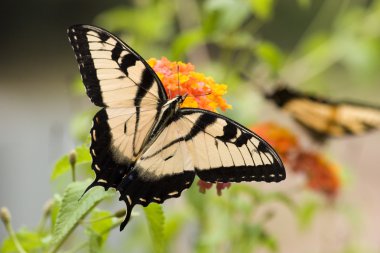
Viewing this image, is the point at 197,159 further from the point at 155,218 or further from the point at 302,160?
the point at 302,160

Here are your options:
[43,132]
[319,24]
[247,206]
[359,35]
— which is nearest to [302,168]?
[247,206]

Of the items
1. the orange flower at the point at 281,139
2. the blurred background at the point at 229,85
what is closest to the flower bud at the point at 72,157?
the blurred background at the point at 229,85

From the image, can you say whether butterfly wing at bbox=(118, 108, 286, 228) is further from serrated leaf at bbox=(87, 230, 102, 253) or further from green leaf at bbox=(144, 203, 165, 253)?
serrated leaf at bbox=(87, 230, 102, 253)

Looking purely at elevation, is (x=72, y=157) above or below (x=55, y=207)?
above

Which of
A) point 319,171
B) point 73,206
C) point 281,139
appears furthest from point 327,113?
point 73,206

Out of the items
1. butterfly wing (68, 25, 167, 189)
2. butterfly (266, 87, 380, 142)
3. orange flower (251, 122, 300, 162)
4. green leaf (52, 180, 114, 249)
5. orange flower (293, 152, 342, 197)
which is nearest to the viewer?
green leaf (52, 180, 114, 249)

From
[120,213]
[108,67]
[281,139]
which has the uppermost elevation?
[108,67]

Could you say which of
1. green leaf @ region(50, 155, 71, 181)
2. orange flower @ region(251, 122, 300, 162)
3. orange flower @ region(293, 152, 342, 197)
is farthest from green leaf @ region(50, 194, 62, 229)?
orange flower @ region(293, 152, 342, 197)
